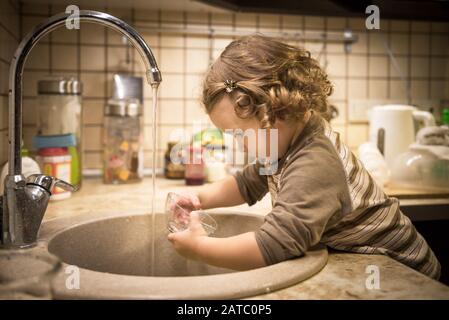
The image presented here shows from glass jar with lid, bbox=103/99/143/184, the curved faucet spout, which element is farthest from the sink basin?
glass jar with lid, bbox=103/99/143/184

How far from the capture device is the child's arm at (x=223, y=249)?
2.32 ft

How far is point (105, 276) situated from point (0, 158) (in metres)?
0.87

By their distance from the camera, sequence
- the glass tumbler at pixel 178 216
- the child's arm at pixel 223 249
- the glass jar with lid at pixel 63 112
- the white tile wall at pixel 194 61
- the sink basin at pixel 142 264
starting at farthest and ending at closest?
the white tile wall at pixel 194 61, the glass jar with lid at pixel 63 112, the glass tumbler at pixel 178 216, the child's arm at pixel 223 249, the sink basin at pixel 142 264

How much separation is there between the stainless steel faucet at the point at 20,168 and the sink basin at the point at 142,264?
0.18 ft

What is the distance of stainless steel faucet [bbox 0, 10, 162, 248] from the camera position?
76 centimetres

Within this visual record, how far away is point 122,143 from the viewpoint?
152cm

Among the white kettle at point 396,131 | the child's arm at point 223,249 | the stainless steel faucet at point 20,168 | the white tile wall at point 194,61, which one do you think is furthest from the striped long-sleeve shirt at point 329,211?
the white tile wall at point 194,61

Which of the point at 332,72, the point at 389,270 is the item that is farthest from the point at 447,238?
the point at 332,72

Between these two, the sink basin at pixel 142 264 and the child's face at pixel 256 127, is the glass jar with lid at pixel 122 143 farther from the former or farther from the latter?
the child's face at pixel 256 127

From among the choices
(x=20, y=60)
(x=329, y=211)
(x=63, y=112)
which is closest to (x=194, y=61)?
(x=63, y=112)

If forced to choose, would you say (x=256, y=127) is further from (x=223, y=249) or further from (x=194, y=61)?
(x=194, y=61)

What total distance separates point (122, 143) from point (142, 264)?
547 mm

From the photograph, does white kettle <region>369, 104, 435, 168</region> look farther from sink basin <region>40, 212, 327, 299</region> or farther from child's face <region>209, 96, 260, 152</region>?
child's face <region>209, 96, 260, 152</region>

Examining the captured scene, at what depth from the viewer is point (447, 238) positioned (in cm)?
127
